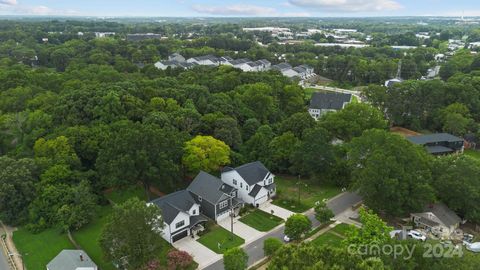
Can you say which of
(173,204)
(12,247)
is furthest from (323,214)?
(12,247)

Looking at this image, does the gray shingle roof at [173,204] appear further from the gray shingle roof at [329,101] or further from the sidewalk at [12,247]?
the gray shingle roof at [329,101]

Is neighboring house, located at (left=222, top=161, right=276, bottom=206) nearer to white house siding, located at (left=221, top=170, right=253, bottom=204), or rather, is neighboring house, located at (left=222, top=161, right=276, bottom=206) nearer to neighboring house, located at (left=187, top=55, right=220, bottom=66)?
white house siding, located at (left=221, top=170, right=253, bottom=204)

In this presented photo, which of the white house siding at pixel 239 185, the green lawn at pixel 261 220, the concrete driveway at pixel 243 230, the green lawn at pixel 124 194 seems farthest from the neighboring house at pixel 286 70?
the concrete driveway at pixel 243 230

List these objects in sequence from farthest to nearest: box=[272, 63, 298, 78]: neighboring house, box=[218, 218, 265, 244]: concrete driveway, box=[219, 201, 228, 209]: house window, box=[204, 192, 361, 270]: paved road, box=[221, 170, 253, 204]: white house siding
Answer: box=[272, 63, 298, 78]: neighboring house < box=[221, 170, 253, 204]: white house siding < box=[219, 201, 228, 209]: house window < box=[218, 218, 265, 244]: concrete driveway < box=[204, 192, 361, 270]: paved road

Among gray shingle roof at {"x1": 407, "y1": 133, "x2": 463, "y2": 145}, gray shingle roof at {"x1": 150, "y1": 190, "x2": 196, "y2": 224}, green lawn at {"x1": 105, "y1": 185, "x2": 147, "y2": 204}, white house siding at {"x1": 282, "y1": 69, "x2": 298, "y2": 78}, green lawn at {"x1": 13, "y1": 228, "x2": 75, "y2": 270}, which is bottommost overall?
green lawn at {"x1": 13, "y1": 228, "x2": 75, "y2": 270}

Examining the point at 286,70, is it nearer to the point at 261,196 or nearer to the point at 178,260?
the point at 261,196

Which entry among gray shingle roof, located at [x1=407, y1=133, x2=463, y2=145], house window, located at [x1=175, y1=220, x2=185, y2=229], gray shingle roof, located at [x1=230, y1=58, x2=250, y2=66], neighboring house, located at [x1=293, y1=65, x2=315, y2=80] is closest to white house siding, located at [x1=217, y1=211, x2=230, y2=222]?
house window, located at [x1=175, y1=220, x2=185, y2=229]

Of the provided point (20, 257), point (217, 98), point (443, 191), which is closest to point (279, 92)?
point (217, 98)

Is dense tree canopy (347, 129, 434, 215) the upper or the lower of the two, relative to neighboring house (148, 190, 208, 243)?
upper
